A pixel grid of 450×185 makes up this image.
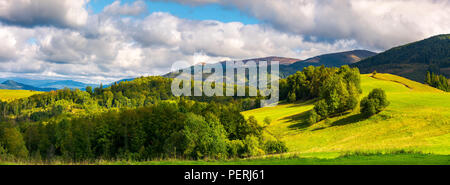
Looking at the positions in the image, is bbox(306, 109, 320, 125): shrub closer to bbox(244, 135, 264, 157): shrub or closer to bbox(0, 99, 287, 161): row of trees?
bbox(0, 99, 287, 161): row of trees

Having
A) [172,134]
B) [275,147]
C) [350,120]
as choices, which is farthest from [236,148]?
[350,120]

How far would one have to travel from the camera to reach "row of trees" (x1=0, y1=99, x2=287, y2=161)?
48031 mm

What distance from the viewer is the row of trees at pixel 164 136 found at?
4803 centimetres

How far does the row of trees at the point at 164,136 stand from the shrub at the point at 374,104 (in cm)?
2544

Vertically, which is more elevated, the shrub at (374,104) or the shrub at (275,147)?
the shrub at (374,104)

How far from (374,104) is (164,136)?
47.5 metres

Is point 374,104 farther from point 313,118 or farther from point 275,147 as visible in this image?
point 275,147

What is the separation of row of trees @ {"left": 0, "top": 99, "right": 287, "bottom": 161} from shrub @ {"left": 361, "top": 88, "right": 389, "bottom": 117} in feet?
83.5

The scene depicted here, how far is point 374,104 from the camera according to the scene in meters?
65.5

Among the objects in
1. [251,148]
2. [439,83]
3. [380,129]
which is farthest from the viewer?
[439,83]

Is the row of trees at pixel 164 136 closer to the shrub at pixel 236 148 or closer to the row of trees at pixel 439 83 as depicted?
the shrub at pixel 236 148

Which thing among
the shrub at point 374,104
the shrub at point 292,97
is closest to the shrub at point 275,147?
the shrub at point 374,104
